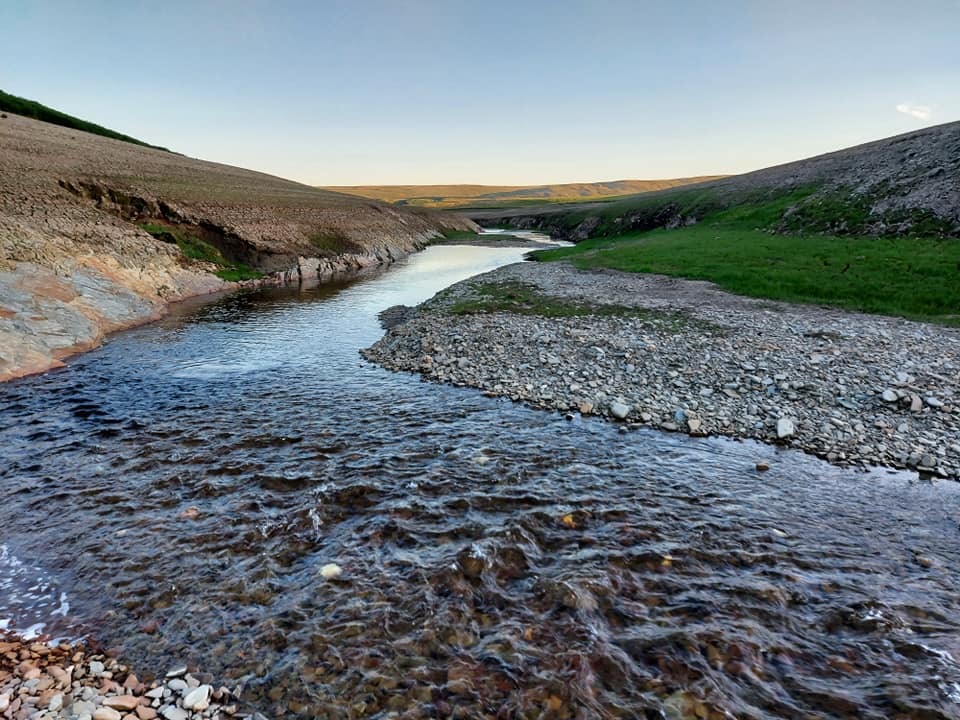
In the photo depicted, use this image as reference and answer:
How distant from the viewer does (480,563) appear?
880cm

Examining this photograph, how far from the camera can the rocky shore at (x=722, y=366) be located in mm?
13984

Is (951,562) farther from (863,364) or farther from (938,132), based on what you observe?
(938,132)

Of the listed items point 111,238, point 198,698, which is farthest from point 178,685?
point 111,238

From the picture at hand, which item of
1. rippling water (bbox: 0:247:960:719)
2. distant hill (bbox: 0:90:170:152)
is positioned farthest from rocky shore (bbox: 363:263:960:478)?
distant hill (bbox: 0:90:170:152)

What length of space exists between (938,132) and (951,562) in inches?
2629

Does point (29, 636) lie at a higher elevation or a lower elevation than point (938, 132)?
lower

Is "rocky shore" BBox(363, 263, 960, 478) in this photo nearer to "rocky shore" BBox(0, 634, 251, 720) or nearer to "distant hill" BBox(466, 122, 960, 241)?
"rocky shore" BBox(0, 634, 251, 720)

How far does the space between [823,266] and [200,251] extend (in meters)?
50.6

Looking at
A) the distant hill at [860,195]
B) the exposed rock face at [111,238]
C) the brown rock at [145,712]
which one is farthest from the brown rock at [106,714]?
the distant hill at [860,195]

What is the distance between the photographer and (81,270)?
29562mm

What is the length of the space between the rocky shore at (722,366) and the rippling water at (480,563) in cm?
132

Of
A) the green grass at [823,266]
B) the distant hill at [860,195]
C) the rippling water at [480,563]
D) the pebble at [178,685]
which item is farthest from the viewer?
the distant hill at [860,195]

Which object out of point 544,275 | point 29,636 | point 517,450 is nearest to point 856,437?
point 517,450

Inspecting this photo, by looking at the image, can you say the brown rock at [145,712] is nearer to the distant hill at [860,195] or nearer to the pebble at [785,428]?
the pebble at [785,428]
